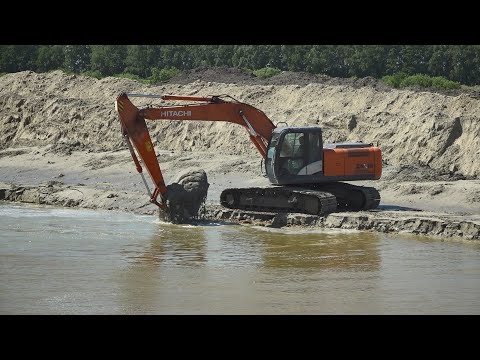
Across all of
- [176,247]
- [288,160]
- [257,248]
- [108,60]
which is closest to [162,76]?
[108,60]

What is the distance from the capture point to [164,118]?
24859 millimetres

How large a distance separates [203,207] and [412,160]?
874cm

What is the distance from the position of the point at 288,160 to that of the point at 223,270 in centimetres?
706

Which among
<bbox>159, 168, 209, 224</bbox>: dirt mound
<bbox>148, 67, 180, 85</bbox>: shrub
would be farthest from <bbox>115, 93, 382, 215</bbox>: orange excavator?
<bbox>148, 67, 180, 85</bbox>: shrub

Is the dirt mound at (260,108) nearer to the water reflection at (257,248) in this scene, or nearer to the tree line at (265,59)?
the tree line at (265,59)

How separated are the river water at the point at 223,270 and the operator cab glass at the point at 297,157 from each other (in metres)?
1.65

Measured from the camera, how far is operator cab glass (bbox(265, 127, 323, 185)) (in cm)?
2494

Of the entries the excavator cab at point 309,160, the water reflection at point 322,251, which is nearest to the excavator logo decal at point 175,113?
the excavator cab at point 309,160

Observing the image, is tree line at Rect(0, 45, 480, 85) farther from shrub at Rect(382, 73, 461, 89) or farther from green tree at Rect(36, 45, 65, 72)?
shrub at Rect(382, 73, 461, 89)

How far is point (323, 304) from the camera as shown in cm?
1512

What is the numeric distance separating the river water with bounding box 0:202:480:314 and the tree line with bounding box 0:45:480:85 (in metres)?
24.2

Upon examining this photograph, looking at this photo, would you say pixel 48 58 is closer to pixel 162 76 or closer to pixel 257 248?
pixel 162 76

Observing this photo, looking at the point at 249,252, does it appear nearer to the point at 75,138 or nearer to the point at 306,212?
the point at 306,212

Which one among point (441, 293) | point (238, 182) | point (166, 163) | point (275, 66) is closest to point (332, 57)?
point (275, 66)
